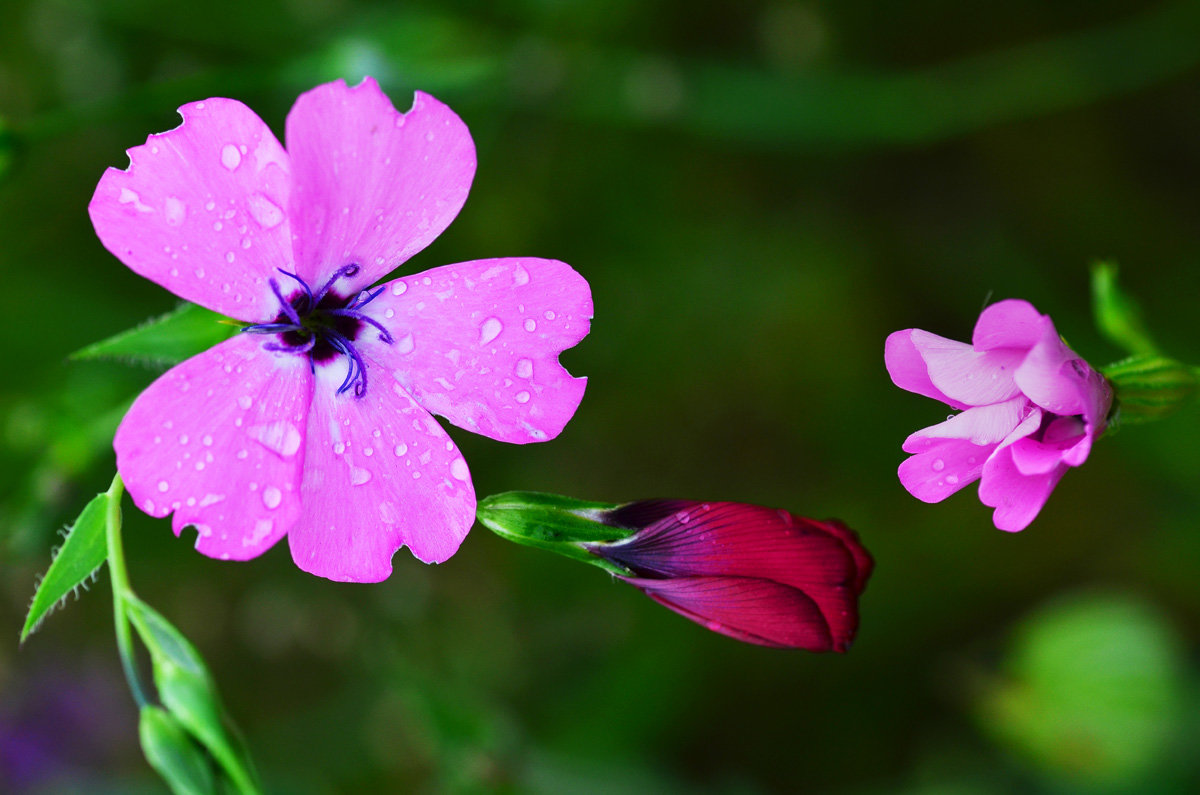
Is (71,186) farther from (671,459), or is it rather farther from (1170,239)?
(1170,239)

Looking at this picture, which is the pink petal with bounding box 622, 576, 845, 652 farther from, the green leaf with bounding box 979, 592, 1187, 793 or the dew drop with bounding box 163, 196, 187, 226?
the green leaf with bounding box 979, 592, 1187, 793

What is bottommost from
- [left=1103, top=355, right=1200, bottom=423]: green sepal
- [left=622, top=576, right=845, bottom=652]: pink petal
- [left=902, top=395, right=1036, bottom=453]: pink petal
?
[left=622, top=576, right=845, bottom=652]: pink petal

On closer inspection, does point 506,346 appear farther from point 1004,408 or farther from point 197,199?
point 1004,408

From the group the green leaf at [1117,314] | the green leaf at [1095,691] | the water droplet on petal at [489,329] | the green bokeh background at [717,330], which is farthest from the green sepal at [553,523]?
the green leaf at [1095,691]

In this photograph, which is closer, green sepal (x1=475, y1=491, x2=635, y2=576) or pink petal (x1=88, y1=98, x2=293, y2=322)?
pink petal (x1=88, y1=98, x2=293, y2=322)

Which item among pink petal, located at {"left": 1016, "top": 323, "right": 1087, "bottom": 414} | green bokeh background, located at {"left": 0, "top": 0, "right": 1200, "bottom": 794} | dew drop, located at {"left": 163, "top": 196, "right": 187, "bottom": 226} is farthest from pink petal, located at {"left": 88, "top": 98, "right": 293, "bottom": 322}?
green bokeh background, located at {"left": 0, "top": 0, "right": 1200, "bottom": 794}

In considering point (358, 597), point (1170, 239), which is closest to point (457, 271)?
point (358, 597)
